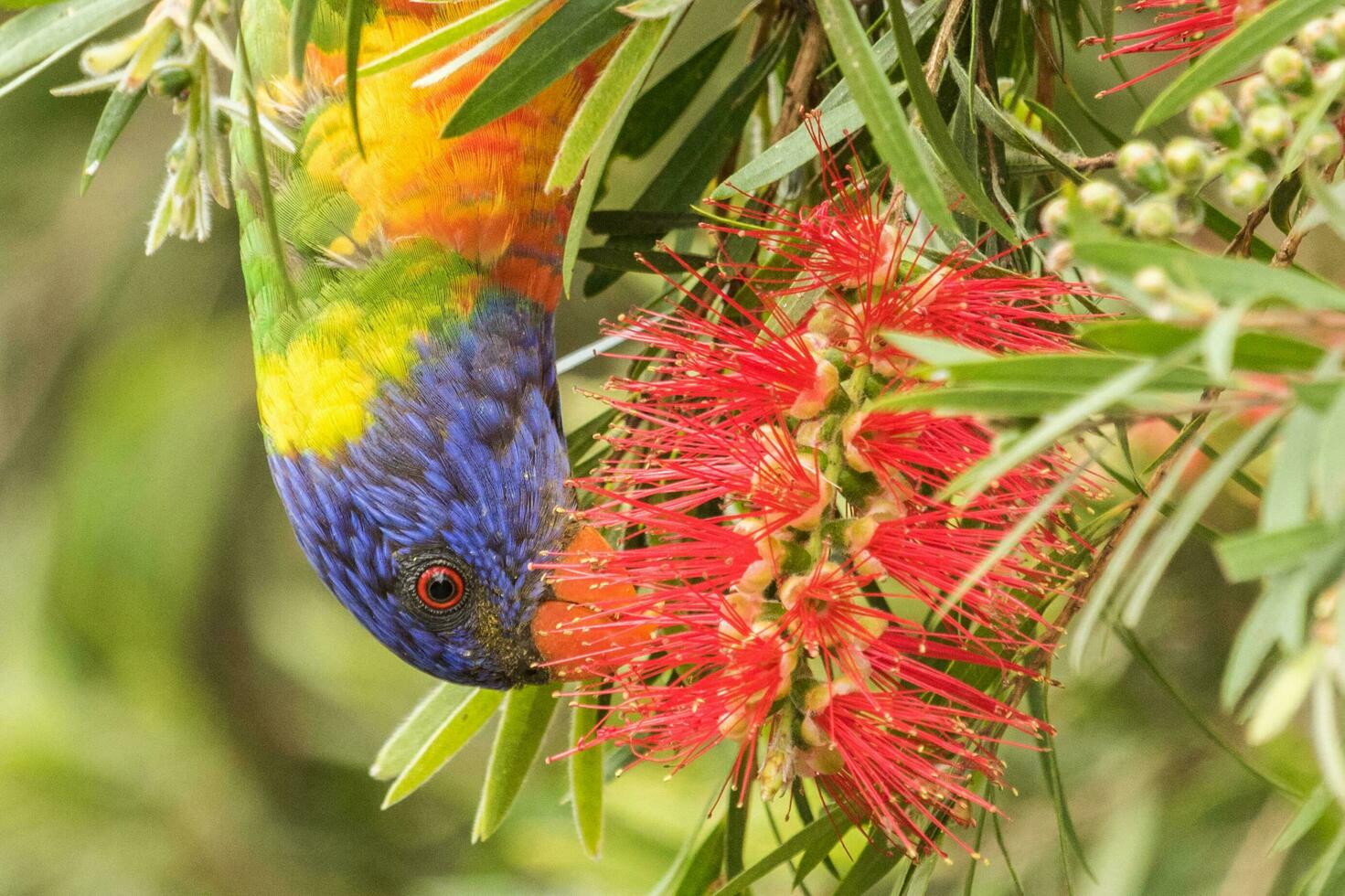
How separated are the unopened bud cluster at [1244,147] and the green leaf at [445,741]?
93 centimetres

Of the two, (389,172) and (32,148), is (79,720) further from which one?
(389,172)

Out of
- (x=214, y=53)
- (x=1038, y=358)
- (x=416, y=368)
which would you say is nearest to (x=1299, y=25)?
(x=1038, y=358)

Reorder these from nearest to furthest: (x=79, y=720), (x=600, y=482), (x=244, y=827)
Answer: (x=600, y=482) → (x=79, y=720) → (x=244, y=827)

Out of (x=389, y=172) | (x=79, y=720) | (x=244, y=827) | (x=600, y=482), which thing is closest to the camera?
(x=600, y=482)

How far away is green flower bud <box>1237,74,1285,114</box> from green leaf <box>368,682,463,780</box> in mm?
1039

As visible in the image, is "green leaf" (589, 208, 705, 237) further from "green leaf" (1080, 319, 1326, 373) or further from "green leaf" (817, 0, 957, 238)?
"green leaf" (1080, 319, 1326, 373)

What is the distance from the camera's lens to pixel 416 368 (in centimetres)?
146

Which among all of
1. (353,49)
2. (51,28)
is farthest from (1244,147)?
(51,28)

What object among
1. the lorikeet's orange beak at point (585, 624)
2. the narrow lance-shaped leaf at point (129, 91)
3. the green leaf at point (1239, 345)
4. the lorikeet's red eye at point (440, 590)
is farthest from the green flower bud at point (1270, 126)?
A: the lorikeet's red eye at point (440, 590)

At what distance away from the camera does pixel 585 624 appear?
127cm

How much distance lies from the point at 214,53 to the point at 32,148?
2564 mm

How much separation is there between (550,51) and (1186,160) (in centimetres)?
46

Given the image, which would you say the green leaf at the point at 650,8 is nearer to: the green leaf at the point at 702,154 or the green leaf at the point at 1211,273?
the green leaf at the point at 1211,273

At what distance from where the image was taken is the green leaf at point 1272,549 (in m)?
0.48
